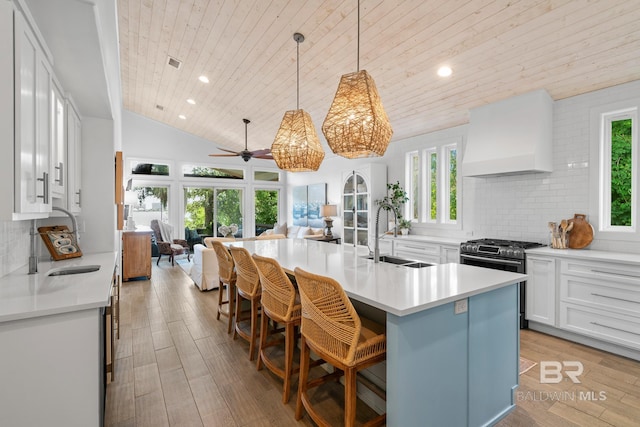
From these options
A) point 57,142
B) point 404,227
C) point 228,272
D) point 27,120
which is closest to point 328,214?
point 404,227

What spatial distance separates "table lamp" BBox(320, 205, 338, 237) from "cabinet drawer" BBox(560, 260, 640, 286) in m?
4.45

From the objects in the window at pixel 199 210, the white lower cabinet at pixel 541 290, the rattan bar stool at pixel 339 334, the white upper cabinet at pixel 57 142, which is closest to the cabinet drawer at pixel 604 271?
the white lower cabinet at pixel 541 290

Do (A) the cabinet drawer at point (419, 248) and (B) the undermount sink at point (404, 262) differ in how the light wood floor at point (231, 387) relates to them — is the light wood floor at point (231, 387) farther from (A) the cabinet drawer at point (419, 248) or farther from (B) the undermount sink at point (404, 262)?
(A) the cabinet drawer at point (419, 248)

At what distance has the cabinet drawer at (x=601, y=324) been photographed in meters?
2.71

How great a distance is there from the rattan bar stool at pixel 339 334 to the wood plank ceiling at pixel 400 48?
8.16 feet

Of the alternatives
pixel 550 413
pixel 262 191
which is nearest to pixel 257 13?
pixel 550 413

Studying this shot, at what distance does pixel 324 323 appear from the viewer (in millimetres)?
1676

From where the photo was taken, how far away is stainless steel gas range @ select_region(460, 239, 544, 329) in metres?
3.35

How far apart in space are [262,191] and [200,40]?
18.9ft

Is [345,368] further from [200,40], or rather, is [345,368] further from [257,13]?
[200,40]

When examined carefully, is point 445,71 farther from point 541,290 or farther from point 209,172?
point 209,172


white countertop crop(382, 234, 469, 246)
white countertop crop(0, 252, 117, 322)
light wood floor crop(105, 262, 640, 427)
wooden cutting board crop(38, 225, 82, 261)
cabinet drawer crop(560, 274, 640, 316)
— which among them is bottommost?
light wood floor crop(105, 262, 640, 427)

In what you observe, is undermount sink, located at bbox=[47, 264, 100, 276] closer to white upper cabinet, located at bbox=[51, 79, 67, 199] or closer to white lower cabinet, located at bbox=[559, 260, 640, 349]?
white upper cabinet, located at bbox=[51, 79, 67, 199]

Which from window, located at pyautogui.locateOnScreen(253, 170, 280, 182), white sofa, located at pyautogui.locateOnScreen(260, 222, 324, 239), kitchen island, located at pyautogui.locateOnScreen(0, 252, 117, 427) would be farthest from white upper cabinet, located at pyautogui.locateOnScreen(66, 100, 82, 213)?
window, located at pyautogui.locateOnScreen(253, 170, 280, 182)
